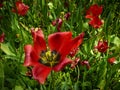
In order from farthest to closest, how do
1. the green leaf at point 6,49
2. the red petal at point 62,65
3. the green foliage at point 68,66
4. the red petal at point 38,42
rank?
the green leaf at point 6,49 → the green foliage at point 68,66 → the red petal at point 38,42 → the red petal at point 62,65

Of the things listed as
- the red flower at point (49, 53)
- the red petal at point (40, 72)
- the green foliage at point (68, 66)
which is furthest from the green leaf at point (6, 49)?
the red petal at point (40, 72)

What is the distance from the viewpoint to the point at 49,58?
1.21 m

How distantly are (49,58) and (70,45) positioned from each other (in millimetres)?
146

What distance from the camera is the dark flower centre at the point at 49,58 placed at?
3.85 feet

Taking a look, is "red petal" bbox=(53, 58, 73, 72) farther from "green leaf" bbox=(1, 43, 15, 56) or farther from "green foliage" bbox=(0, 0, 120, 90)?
"green leaf" bbox=(1, 43, 15, 56)

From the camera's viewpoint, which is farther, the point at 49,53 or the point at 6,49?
the point at 6,49

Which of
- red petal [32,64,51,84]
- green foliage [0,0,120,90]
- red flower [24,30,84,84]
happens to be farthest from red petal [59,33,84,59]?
green foliage [0,0,120,90]

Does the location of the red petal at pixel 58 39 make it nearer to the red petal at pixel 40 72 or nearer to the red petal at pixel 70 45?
the red petal at pixel 70 45

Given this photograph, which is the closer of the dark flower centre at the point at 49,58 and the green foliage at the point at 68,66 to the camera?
the dark flower centre at the point at 49,58

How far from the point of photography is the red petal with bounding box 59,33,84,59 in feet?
3.57

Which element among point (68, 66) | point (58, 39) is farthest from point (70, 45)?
point (68, 66)

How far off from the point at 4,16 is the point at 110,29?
2.79 ft

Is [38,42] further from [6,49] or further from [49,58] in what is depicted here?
[6,49]

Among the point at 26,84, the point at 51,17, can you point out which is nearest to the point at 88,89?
the point at 26,84
